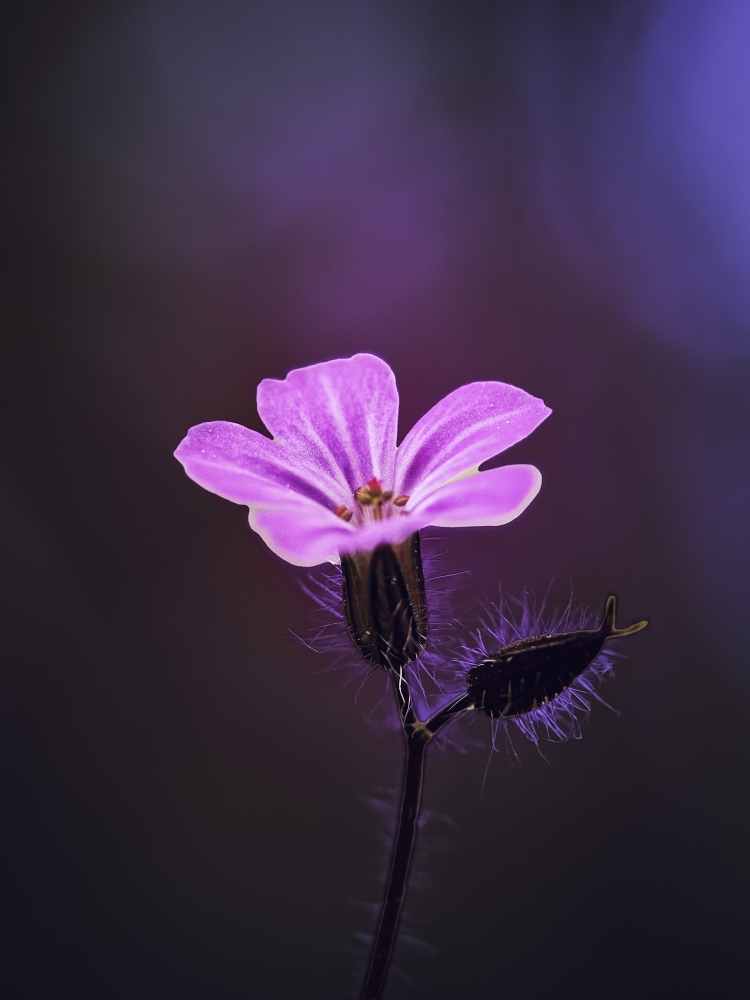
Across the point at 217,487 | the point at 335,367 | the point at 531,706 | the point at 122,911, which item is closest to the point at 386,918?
the point at 531,706

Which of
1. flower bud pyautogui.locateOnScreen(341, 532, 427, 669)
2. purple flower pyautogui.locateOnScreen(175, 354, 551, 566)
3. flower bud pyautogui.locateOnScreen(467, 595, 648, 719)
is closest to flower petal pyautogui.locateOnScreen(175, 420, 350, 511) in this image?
purple flower pyautogui.locateOnScreen(175, 354, 551, 566)

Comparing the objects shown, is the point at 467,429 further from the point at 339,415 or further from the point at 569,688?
the point at 569,688

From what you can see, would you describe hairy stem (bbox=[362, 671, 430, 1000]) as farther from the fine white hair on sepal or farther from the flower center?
the flower center

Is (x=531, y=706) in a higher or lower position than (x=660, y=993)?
higher

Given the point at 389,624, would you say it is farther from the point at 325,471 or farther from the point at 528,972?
the point at 528,972

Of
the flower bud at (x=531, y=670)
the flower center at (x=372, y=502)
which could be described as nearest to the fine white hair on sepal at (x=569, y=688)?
the flower bud at (x=531, y=670)

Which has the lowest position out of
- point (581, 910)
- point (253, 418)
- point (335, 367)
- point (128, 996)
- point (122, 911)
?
point (128, 996)

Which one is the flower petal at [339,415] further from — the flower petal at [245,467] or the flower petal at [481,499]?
the flower petal at [481,499]
